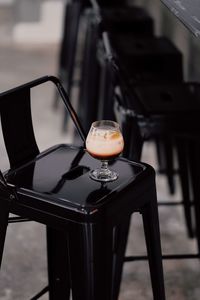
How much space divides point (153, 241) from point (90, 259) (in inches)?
11.7

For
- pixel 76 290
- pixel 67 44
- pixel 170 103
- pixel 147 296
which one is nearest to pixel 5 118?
pixel 76 290

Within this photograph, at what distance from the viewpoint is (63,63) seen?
16.9 ft

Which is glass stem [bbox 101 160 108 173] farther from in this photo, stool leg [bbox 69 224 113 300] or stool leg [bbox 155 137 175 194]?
stool leg [bbox 155 137 175 194]

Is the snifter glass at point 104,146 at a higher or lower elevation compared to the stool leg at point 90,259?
higher

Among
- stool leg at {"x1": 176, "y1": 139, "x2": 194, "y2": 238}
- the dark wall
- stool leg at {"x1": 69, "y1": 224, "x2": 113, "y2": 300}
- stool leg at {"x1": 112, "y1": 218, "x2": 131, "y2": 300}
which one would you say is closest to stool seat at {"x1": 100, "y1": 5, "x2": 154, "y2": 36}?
the dark wall

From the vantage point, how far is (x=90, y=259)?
1923mm

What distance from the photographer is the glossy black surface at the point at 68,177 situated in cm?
193

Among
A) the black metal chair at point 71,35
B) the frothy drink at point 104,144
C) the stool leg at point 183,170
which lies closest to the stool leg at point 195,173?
the stool leg at point 183,170

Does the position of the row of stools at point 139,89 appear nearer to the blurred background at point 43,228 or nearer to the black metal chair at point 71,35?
the black metal chair at point 71,35

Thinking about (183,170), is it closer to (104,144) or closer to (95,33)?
(95,33)

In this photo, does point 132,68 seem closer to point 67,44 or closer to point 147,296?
point 147,296

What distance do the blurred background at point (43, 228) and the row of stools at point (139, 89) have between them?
138mm

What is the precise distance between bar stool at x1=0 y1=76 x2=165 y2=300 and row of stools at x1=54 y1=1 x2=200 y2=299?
48cm

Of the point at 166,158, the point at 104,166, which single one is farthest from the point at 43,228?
the point at 104,166
